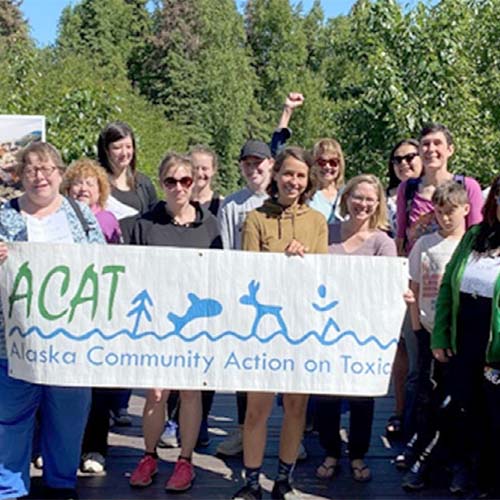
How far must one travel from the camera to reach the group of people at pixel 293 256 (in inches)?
166

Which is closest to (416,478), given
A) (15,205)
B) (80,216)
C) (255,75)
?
(80,216)

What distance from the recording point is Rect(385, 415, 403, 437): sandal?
5748 millimetres

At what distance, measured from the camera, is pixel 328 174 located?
18.0 ft

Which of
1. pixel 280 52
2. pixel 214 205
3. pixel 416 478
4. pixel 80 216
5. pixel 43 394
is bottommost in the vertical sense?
pixel 416 478

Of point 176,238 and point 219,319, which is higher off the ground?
point 176,238

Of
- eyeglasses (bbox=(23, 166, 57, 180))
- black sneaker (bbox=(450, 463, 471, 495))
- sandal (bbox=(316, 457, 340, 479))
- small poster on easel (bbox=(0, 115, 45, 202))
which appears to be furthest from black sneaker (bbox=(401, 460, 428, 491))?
small poster on easel (bbox=(0, 115, 45, 202))

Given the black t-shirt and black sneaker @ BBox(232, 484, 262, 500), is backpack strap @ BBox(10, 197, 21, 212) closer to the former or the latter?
the black t-shirt

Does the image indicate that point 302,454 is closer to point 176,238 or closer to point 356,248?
point 356,248

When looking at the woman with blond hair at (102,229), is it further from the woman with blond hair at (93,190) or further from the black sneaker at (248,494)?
the black sneaker at (248,494)

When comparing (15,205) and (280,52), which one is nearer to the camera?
(15,205)

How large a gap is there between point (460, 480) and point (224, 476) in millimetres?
1335

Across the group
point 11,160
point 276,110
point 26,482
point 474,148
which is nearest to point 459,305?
point 26,482

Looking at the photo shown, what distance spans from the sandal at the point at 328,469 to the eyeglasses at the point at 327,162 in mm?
1825

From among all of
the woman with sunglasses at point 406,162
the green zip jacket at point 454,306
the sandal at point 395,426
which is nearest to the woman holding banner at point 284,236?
the green zip jacket at point 454,306
